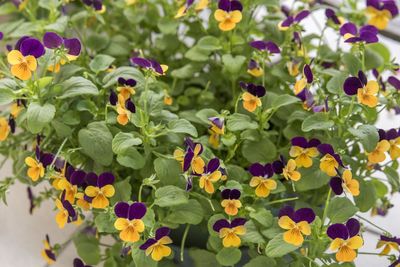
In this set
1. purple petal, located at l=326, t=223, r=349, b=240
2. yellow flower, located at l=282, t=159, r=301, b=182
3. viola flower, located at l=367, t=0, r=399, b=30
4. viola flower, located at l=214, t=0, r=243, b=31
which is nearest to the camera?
purple petal, located at l=326, t=223, r=349, b=240

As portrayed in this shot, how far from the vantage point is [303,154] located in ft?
3.15

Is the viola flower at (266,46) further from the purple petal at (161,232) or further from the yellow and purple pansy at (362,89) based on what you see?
the purple petal at (161,232)

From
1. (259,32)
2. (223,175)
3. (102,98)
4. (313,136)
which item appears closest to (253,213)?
(223,175)

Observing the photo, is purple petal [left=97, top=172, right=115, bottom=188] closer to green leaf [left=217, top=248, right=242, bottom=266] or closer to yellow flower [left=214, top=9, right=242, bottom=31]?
green leaf [left=217, top=248, right=242, bottom=266]

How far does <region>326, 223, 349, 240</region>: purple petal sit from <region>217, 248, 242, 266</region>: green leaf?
138mm

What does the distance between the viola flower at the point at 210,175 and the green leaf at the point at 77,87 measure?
19 cm

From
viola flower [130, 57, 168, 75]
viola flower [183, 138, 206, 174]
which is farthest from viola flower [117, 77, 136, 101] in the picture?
viola flower [183, 138, 206, 174]

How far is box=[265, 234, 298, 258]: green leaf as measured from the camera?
847 mm

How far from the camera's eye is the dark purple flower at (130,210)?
0.85m

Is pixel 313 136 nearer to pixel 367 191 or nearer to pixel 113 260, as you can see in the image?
pixel 367 191

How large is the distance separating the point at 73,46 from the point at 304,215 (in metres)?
0.40

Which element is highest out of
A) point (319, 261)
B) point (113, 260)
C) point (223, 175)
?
point (223, 175)

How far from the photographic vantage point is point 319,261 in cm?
95

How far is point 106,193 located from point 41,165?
10cm
